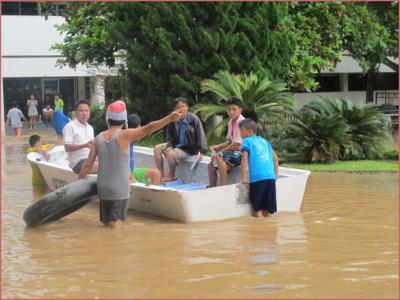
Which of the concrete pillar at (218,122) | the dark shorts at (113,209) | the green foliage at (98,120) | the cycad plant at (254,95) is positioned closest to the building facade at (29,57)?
the green foliage at (98,120)

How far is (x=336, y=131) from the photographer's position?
624 inches

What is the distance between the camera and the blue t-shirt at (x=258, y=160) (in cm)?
918

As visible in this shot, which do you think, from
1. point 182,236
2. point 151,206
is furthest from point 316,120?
point 182,236

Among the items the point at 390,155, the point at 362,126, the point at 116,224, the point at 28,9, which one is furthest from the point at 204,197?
the point at 28,9

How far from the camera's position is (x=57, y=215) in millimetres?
8914

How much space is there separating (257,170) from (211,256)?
2124 mm

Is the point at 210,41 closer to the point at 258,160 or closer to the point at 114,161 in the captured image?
the point at 258,160

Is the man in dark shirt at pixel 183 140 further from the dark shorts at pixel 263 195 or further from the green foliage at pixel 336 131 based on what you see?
the green foliage at pixel 336 131

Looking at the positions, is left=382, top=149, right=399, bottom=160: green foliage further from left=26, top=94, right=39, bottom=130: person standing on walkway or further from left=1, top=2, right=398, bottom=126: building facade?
left=26, top=94, right=39, bottom=130: person standing on walkway

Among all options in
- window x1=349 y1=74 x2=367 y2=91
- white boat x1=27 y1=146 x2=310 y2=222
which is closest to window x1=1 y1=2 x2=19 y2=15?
window x1=349 y1=74 x2=367 y2=91

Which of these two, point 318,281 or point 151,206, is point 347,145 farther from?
point 318,281

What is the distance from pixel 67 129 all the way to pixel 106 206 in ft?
6.36

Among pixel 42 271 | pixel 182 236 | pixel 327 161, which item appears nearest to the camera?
pixel 42 271

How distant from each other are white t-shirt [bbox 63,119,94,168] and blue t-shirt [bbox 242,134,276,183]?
2373 millimetres
